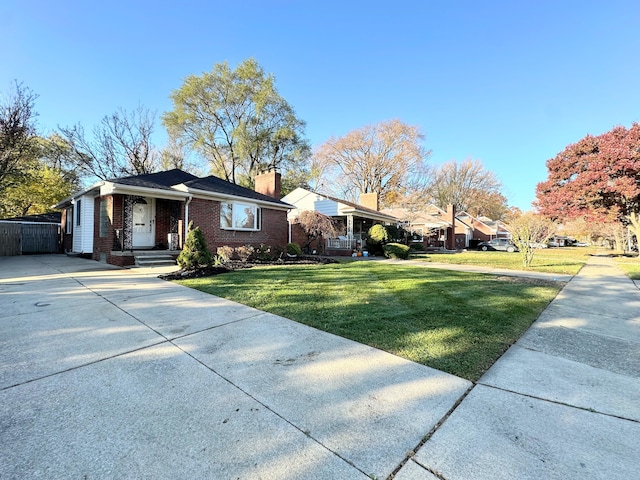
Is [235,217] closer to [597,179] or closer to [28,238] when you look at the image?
[28,238]

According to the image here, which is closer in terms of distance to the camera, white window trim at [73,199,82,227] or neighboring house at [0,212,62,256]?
white window trim at [73,199,82,227]

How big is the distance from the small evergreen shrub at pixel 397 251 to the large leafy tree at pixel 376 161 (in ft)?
58.9

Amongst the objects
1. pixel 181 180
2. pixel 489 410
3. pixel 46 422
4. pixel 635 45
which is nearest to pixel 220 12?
pixel 181 180

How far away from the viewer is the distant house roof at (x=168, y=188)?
956cm

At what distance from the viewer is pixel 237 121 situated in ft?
85.4

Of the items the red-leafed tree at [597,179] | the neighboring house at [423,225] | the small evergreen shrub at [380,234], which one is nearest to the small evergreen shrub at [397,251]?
the small evergreen shrub at [380,234]

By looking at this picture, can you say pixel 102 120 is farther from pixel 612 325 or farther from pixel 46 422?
pixel 612 325

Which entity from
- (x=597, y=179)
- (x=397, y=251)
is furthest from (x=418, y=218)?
(x=397, y=251)

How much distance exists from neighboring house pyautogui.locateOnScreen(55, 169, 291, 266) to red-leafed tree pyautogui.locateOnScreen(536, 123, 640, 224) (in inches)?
809

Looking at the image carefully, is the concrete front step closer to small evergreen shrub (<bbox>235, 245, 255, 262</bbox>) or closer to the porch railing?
small evergreen shrub (<bbox>235, 245, 255, 262</bbox>)

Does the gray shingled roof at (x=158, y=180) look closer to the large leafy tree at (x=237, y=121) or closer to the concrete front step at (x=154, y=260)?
the concrete front step at (x=154, y=260)

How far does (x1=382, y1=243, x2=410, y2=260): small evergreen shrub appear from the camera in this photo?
16.0 metres

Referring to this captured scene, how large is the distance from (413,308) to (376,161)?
2941cm

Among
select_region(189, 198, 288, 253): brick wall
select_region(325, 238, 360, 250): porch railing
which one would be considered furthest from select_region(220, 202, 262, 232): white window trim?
select_region(325, 238, 360, 250): porch railing
